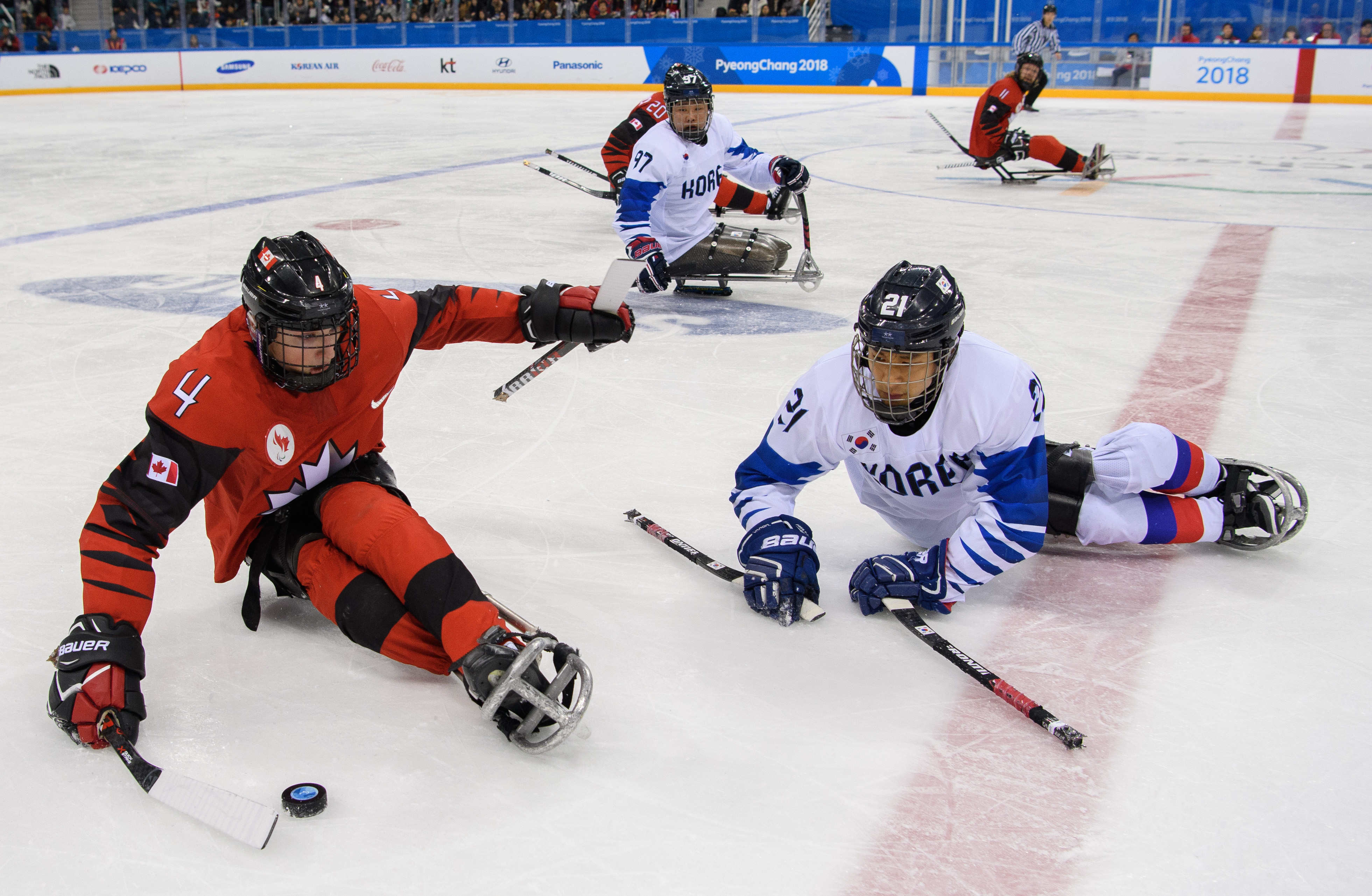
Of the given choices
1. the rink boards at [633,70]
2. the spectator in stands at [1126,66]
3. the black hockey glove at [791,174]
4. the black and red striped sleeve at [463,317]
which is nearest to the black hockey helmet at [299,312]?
the black and red striped sleeve at [463,317]

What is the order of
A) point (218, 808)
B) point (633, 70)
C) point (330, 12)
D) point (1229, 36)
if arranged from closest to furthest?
1. point (218, 808)
2. point (1229, 36)
3. point (633, 70)
4. point (330, 12)

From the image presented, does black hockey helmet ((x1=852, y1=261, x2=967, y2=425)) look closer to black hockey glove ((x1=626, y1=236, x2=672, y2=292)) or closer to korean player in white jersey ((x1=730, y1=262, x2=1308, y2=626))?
korean player in white jersey ((x1=730, y1=262, x2=1308, y2=626))

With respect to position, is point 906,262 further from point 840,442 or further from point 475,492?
point 475,492

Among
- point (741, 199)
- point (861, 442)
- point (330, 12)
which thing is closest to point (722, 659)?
point (861, 442)

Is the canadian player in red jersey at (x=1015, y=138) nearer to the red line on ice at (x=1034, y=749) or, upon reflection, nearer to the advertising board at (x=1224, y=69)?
the red line on ice at (x=1034, y=749)

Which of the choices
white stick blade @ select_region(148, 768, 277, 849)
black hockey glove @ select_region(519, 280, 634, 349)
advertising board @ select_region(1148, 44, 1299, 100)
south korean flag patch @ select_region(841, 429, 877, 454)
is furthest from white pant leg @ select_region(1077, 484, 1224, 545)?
advertising board @ select_region(1148, 44, 1299, 100)

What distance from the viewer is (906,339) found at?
2074 mm

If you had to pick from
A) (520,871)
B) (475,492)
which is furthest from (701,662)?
(475,492)

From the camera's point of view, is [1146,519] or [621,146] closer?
[1146,519]

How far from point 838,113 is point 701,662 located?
15.0 meters

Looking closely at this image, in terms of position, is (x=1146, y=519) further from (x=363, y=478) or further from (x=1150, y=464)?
(x=363, y=478)

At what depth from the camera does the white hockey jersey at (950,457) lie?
223cm

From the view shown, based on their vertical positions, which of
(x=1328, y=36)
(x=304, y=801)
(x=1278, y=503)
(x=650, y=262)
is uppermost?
A: (x=1328, y=36)

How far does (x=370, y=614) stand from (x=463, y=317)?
73 cm
